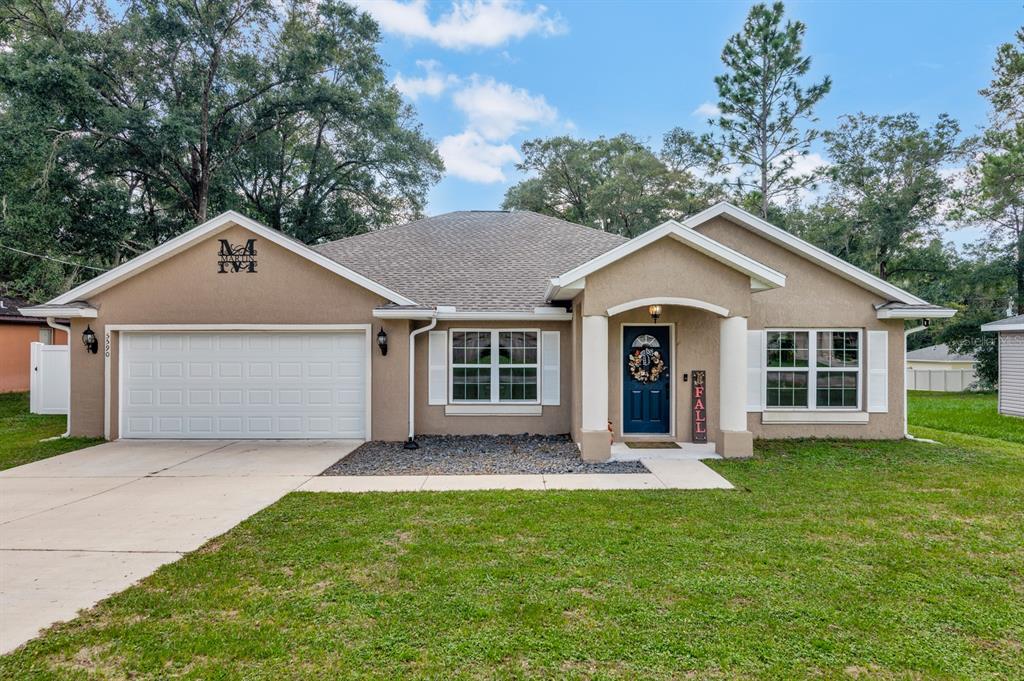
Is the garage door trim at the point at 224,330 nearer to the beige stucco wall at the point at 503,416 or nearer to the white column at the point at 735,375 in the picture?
the beige stucco wall at the point at 503,416

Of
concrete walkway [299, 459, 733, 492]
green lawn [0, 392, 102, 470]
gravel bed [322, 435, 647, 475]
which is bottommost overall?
concrete walkway [299, 459, 733, 492]

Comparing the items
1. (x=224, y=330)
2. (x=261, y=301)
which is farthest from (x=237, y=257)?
(x=224, y=330)

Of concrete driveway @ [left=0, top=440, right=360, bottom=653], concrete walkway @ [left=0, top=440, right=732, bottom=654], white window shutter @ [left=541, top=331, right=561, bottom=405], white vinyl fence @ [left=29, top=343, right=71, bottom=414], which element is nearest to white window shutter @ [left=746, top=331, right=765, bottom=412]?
concrete walkway @ [left=0, top=440, right=732, bottom=654]

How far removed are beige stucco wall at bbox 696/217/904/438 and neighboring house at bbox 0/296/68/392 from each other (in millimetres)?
22582

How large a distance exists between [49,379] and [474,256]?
1148cm

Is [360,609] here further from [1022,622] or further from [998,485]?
[998,485]

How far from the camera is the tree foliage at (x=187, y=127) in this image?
16.0 m

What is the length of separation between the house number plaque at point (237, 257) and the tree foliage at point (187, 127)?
1100cm

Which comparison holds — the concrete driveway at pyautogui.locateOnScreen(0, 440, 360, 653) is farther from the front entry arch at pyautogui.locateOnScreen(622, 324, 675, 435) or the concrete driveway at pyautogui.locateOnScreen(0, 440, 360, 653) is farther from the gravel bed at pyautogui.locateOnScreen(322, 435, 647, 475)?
the front entry arch at pyautogui.locateOnScreen(622, 324, 675, 435)

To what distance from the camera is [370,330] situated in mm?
9430

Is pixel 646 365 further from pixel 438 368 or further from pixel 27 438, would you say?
pixel 27 438

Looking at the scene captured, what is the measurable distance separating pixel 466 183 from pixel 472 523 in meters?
23.8

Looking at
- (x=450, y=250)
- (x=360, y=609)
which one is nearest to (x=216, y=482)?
(x=360, y=609)

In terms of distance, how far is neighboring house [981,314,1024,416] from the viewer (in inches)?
515
